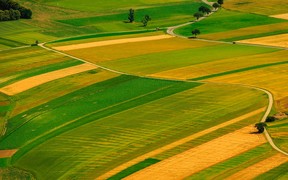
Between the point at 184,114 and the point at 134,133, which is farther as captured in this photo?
the point at 184,114

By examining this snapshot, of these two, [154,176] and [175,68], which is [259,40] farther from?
[154,176]

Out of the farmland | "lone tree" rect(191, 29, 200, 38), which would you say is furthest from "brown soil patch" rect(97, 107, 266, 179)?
"lone tree" rect(191, 29, 200, 38)

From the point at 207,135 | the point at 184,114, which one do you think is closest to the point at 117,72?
the point at 184,114

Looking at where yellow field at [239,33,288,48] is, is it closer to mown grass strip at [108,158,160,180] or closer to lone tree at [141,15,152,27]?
lone tree at [141,15,152,27]

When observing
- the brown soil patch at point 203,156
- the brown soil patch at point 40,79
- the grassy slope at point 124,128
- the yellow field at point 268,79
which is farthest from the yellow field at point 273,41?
the brown soil patch at point 203,156

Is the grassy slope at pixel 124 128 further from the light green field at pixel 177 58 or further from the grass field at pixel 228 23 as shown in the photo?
the grass field at pixel 228 23

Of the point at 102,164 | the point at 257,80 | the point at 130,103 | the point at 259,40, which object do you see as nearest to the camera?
the point at 102,164

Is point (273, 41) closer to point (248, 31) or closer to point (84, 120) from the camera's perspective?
point (248, 31)
